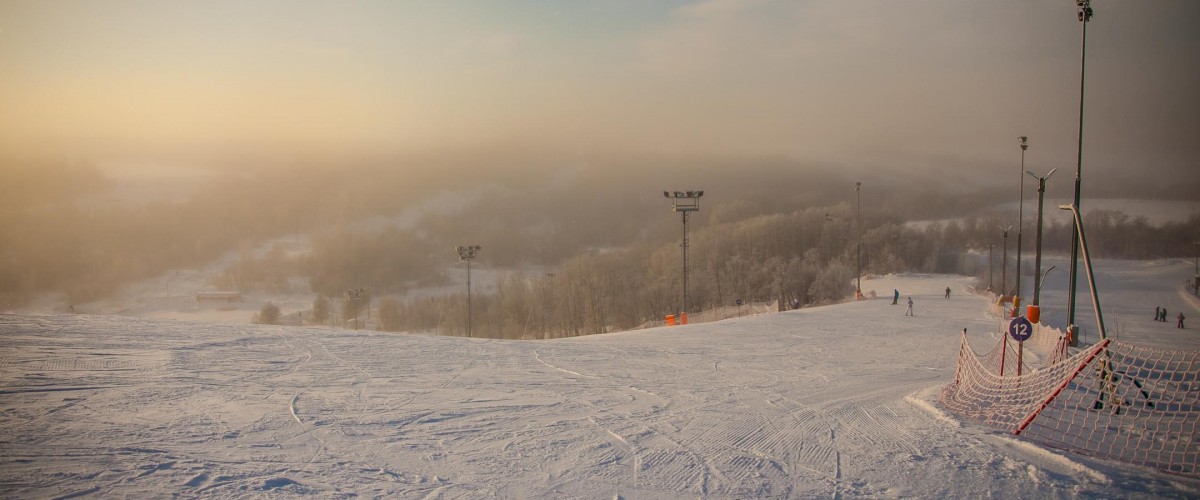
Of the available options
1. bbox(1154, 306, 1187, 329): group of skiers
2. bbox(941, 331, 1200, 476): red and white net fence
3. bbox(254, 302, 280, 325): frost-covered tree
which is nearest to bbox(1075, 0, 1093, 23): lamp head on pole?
bbox(941, 331, 1200, 476): red and white net fence

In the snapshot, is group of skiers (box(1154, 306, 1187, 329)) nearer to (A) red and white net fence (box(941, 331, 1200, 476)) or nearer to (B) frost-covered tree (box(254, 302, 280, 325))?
(A) red and white net fence (box(941, 331, 1200, 476))

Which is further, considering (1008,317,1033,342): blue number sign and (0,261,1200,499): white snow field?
(1008,317,1033,342): blue number sign

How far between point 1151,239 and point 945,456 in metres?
75.9

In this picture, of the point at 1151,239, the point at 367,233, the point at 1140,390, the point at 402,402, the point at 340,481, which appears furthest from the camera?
the point at 367,233

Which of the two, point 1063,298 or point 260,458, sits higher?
point 260,458

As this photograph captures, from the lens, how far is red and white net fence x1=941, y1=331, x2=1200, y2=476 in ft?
24.5

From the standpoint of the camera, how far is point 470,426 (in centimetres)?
820

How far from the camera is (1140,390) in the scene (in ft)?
28.2

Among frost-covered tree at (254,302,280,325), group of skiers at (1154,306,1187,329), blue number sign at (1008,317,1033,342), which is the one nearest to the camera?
blue number sign at (1008,317,1033,342)

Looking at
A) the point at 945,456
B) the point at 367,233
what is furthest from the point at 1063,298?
the point at 367,233

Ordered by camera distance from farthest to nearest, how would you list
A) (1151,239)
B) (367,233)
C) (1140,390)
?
(367,233) < (1151,239) < (1140,390)

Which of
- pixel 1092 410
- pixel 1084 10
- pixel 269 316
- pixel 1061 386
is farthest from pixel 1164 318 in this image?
pixel 269 316

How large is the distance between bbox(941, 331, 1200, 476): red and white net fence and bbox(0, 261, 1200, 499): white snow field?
560mm

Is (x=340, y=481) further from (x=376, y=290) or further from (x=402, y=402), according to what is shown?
(x=376, y=290)
